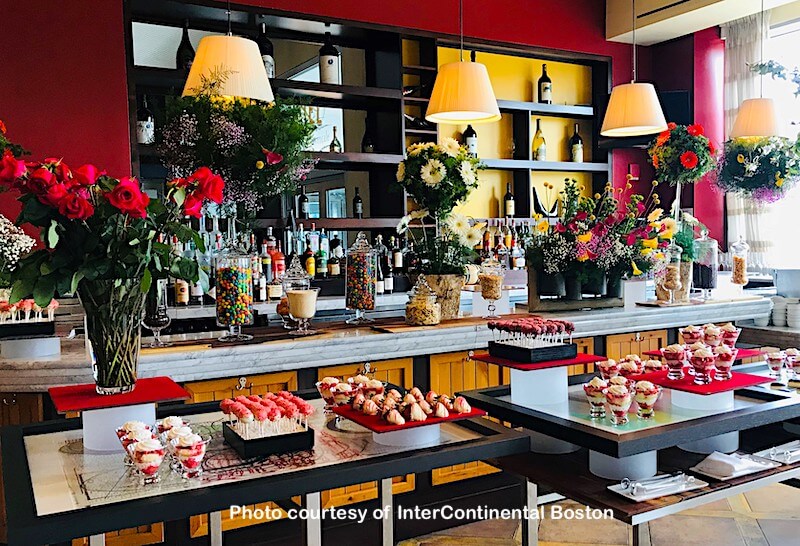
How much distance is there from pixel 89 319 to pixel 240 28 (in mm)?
4465

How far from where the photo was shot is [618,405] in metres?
2.17

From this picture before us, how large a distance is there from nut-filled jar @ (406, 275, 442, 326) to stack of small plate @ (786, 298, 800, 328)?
8.17ft

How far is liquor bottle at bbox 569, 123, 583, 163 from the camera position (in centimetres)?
730

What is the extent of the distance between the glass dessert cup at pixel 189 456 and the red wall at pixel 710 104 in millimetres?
6443

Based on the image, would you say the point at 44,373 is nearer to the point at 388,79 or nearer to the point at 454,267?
the point at 454,267

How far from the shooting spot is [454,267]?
3.78 m

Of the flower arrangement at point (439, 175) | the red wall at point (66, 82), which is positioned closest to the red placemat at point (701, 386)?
the flower arrangement at point (439, 175)

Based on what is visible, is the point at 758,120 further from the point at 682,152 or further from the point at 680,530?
the point at 680,530

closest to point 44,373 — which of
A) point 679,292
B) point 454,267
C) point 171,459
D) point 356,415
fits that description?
point 171,459

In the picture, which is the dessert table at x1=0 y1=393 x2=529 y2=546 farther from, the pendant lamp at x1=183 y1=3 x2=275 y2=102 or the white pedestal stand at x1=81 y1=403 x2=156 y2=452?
the pendant lamp at x1=183 y1=3 x2=275 y2=102

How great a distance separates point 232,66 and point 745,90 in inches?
217

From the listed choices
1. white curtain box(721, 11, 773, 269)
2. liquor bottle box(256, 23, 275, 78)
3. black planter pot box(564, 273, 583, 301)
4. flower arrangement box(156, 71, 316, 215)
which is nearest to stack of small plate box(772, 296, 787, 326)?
black planter pot box(564, 273, 583, 301)

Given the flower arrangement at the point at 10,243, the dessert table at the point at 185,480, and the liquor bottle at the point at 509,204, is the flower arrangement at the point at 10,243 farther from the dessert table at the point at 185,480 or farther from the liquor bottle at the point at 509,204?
the liquor bottle at the point at 509,204

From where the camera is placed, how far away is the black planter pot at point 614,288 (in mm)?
4180
